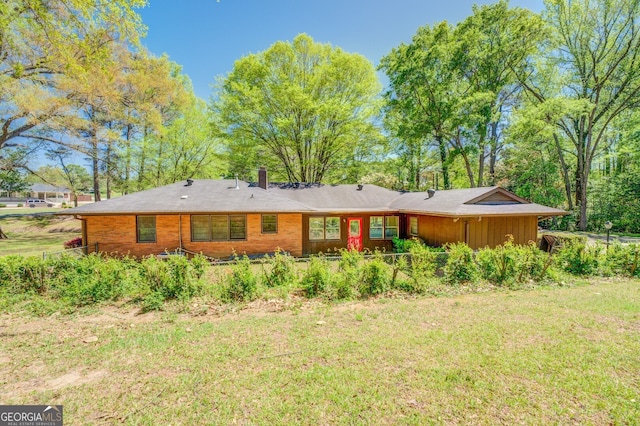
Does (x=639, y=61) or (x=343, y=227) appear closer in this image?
(x=343, y=227)

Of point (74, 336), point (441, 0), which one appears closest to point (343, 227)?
point (74, 336)

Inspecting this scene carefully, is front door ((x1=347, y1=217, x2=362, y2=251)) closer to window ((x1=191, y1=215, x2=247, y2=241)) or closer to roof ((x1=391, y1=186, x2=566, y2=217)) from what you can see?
roof ((x1=391, y1=186, x2=566, y2=217))

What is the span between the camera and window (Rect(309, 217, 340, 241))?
47.6 feet

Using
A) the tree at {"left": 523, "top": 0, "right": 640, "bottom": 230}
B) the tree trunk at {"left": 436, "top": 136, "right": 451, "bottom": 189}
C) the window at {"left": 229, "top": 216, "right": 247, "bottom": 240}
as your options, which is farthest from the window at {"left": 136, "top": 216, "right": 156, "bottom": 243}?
the tree at {"left": 523, "top": 0, "right": 640, "bottom": 230}

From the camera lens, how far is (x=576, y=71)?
70.9 feet

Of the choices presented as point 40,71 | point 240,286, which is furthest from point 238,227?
point 40,71

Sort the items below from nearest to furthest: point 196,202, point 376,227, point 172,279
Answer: point 172,279
point 196,202
point 376,227

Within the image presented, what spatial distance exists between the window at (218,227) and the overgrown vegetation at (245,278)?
4.73 m

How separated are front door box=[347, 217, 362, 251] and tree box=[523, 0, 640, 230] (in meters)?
17.3

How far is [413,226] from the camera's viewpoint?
1513 centimetres

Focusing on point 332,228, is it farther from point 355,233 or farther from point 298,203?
point 298,203

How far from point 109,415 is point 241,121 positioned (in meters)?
20.8

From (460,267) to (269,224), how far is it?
8533 mm

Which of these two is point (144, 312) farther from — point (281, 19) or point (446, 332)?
point (281, 19)
